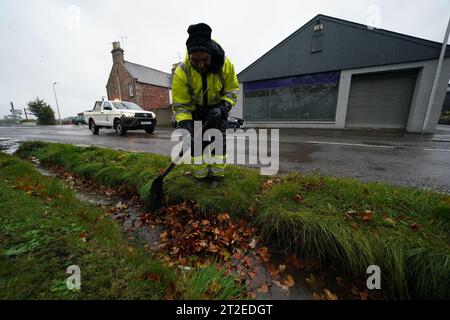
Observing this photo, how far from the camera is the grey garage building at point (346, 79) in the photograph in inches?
385

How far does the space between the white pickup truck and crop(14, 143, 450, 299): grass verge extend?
801 centimetres

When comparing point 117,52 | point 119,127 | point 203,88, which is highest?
point 117,52

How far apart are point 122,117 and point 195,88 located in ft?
28.8

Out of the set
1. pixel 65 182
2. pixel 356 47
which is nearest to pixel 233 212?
pixel 65 182

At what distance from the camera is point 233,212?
7.08ft

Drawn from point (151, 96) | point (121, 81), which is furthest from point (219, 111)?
point (121, 81)

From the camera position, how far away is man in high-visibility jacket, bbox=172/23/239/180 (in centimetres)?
203

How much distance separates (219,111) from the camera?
2.34 m

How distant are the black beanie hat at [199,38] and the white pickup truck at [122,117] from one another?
880 centimetres

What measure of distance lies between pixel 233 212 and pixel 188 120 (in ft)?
4.11

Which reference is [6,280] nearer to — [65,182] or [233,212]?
[233,212]

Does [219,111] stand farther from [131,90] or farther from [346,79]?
[131,90]

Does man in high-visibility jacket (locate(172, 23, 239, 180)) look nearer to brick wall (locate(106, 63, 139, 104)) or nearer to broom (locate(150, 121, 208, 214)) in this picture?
broom (locate(150, 121, 208, 214))

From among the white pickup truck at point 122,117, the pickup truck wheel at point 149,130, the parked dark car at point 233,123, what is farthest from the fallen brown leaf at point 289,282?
the parked dark car at point 233,123
